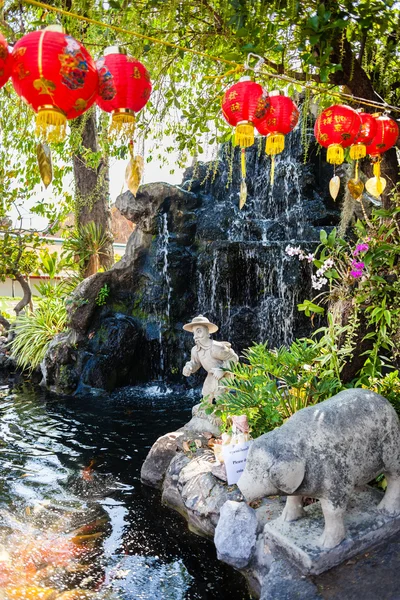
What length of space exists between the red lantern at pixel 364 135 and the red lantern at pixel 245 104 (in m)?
1.02

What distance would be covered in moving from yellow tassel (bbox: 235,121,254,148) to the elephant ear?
7.21 ft

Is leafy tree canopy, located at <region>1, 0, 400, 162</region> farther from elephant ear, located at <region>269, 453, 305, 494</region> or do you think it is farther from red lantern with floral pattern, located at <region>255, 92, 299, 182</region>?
elephant ear, located at <region>269, 453, 305, 494</region>

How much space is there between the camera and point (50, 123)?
2811 millimetres

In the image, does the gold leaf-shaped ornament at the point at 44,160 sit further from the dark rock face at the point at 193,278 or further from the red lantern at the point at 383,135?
the dark rock face at the point at 193,278

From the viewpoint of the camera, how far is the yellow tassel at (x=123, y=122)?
3137 millimetres

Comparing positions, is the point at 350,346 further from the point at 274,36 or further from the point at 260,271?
the point at 260,271

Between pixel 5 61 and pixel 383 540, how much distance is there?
12.5 feet

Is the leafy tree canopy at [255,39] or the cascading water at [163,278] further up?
the leafy tree canopy at [255,39]

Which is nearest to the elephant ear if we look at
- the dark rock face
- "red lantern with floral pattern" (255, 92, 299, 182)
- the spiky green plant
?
"red lantern with floral pattern" (255, 92, 299, 182)

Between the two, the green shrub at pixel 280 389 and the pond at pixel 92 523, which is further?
the green shrub at pixel 280 389

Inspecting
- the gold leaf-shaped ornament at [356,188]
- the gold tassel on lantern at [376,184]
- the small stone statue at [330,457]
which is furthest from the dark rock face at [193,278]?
the small stone statue at [330,457]

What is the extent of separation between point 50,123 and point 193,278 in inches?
322

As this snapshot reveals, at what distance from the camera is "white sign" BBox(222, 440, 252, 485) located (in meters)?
4.34

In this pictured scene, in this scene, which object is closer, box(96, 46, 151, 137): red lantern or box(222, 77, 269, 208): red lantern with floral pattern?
box(96, 46, 151, 137): red lantern
